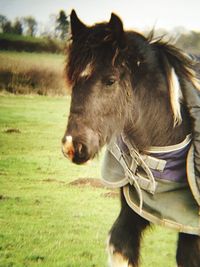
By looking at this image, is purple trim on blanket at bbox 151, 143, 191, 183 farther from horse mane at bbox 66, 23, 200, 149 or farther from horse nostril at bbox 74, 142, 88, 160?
horse nostril at bbox 74, 142, 88, 160

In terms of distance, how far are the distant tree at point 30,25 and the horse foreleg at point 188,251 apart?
1849 mm

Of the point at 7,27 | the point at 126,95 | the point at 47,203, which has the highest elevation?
the point at 126,95

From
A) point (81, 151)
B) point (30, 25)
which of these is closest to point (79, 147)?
point (81, 151)

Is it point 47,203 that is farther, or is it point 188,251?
point 47,203

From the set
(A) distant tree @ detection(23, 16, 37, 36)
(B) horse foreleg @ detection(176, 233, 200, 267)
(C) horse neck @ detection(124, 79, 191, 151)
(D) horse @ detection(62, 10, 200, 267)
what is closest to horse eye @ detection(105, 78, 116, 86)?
(D) horse @ detection(62, 10, 200, 267)

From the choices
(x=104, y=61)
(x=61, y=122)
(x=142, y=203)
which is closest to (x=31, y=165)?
(x=61, y=122)

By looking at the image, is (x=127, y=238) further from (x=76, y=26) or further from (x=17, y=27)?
(x=17, y=27)

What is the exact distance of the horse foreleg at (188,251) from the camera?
1520 millimetres

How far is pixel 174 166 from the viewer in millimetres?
1520

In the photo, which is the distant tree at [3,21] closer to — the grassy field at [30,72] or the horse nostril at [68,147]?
the grassy field at [30,72]

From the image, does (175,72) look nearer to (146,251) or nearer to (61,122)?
(146,251)

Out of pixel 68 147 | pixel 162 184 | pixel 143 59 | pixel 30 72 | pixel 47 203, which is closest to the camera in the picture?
pixel 68 147

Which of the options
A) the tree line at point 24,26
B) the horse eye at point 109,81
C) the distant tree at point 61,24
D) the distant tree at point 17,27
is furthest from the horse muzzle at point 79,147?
the distant tree at point 17,27

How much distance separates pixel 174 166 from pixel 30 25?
1749 millimetres
